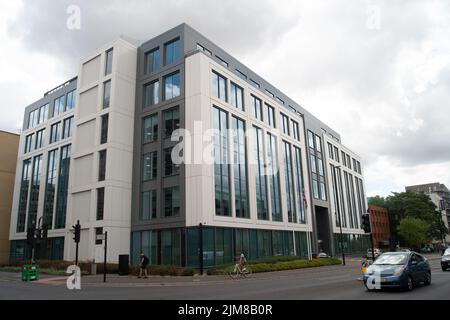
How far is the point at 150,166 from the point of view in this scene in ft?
124

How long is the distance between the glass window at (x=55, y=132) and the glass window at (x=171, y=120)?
→ 61.2 feet

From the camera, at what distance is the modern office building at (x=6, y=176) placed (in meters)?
53.7

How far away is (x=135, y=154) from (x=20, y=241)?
→ 23585mm

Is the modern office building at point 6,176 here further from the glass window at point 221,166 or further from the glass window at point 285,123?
the glass window at point 285,123

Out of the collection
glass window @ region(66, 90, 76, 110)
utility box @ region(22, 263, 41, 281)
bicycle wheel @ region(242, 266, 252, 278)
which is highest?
glass window @ region(66, 90, 76, 110)

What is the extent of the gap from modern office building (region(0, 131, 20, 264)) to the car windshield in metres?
53.4

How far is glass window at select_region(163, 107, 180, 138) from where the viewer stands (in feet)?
120

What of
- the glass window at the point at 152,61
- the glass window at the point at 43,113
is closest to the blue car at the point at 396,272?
the glass window at the point at 152,61

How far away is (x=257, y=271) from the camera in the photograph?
95.7ft

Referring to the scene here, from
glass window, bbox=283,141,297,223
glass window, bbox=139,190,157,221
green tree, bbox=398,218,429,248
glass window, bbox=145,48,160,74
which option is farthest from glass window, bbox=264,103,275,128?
green tree, bbox=398,218,429,248

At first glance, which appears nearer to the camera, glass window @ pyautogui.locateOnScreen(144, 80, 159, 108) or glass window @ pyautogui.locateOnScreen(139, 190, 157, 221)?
glass window @ pyautogui.locateOnScreen(139, 190, 157, 221)

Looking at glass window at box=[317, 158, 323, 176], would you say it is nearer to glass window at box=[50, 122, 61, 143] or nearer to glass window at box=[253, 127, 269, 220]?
glass window at box=[253, 127, 269, 220]
